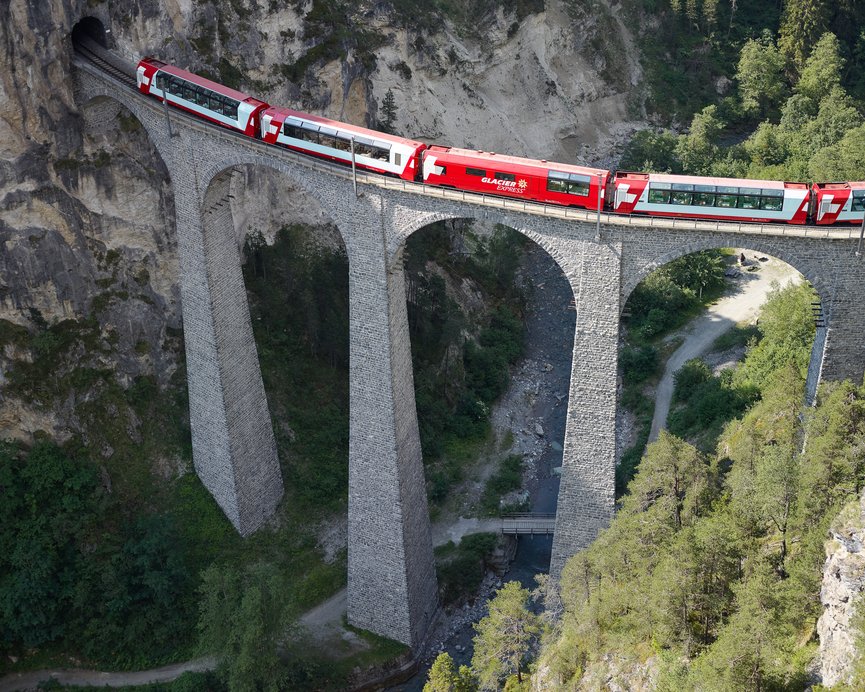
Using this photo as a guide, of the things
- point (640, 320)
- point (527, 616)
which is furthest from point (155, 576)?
point (640, 320)

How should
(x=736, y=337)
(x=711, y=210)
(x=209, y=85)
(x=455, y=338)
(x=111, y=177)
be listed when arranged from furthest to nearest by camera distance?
(x=736, y=337) < (x=455, y=338) < (x=111, y=177) < (x=209, y=85) < (x=711, y=210)

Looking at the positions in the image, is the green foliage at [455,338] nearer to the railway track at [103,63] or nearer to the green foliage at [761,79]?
the railway track at [103,63]

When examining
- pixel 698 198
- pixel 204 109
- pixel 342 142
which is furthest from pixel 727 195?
pixel 204 109

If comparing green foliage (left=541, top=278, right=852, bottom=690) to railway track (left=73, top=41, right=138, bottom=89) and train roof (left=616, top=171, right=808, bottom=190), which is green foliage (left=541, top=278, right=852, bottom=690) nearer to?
train roof (left=616, top=171, right=808, bottom=190)

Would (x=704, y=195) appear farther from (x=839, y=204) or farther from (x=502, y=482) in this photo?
(x=502, y=482)

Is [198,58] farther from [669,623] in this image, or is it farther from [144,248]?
[669,623]

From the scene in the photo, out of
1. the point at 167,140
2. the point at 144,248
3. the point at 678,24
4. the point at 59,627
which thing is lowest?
the point at 59,627
